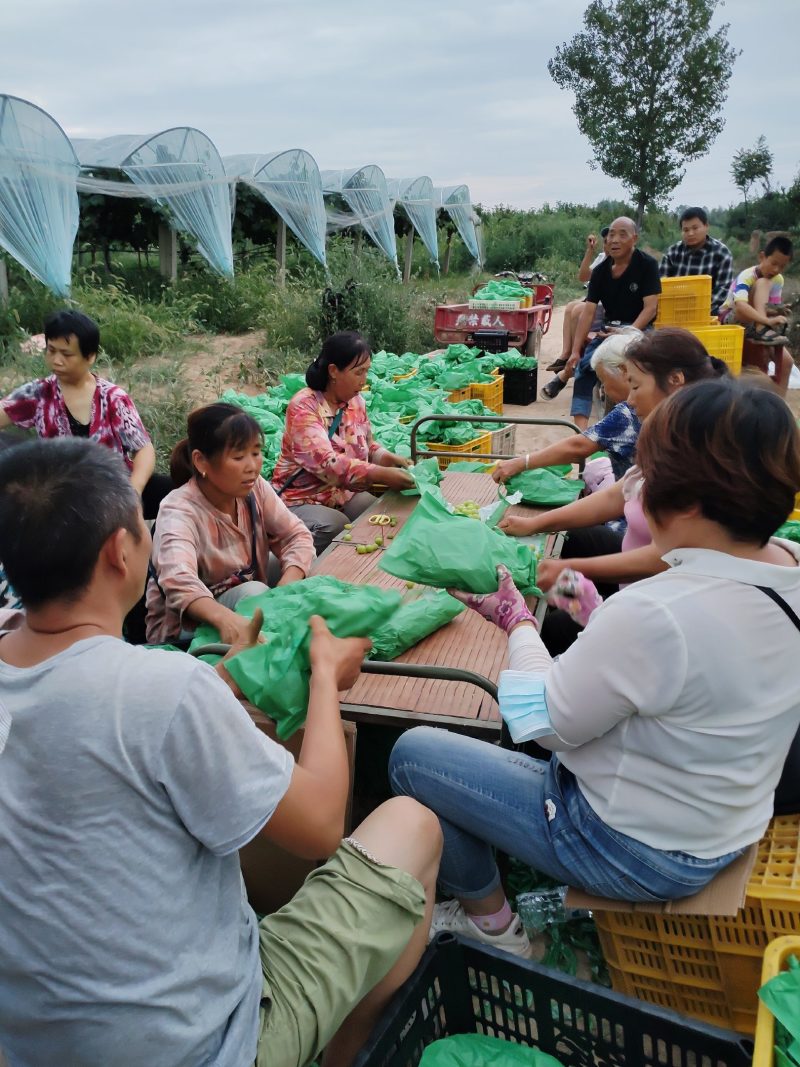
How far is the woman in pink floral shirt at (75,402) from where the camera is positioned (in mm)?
3551

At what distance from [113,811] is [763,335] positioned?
27.3 ft

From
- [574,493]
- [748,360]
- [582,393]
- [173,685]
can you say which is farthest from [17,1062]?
[748,360]

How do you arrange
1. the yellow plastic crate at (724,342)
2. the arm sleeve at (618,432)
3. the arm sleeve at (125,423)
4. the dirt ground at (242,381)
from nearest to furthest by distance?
the arm sleeve at (618,432)
the arm sleeve at (125,423)
the yellow plastic crate at (724,342)
the dirt ground at (242,381)

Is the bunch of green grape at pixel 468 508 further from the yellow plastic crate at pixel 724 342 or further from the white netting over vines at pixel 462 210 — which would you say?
the white netting over vines at pixel 462 210

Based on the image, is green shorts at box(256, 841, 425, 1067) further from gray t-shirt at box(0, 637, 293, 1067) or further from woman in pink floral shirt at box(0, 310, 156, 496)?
woman in pink floral shirt at box(0, 310, 156, 496)

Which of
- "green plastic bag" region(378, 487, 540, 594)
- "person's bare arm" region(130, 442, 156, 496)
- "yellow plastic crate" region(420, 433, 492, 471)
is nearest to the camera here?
"green plastic bag" region(378, 487, 540, 594)

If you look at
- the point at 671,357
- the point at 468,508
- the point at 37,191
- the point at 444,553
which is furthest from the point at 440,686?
the point at 37,191

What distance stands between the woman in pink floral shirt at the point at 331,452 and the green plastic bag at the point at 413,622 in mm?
1240

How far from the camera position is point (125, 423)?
3805 millimetres

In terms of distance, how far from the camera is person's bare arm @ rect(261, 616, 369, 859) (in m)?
1.25

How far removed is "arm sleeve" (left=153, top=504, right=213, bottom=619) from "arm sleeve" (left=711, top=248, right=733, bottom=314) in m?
6.27

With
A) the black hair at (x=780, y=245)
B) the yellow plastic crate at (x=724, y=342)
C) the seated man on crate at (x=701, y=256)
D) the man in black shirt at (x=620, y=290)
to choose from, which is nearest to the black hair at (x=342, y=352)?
the man in black shirt at (x=620, y=290)

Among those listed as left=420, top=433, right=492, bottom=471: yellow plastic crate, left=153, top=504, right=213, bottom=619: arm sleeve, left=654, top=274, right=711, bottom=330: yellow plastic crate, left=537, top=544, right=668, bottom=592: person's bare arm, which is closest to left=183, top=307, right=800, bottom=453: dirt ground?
left=654, top=274, right=711, bottom=330: yellow plastic crate

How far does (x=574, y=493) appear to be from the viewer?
11.7ft
